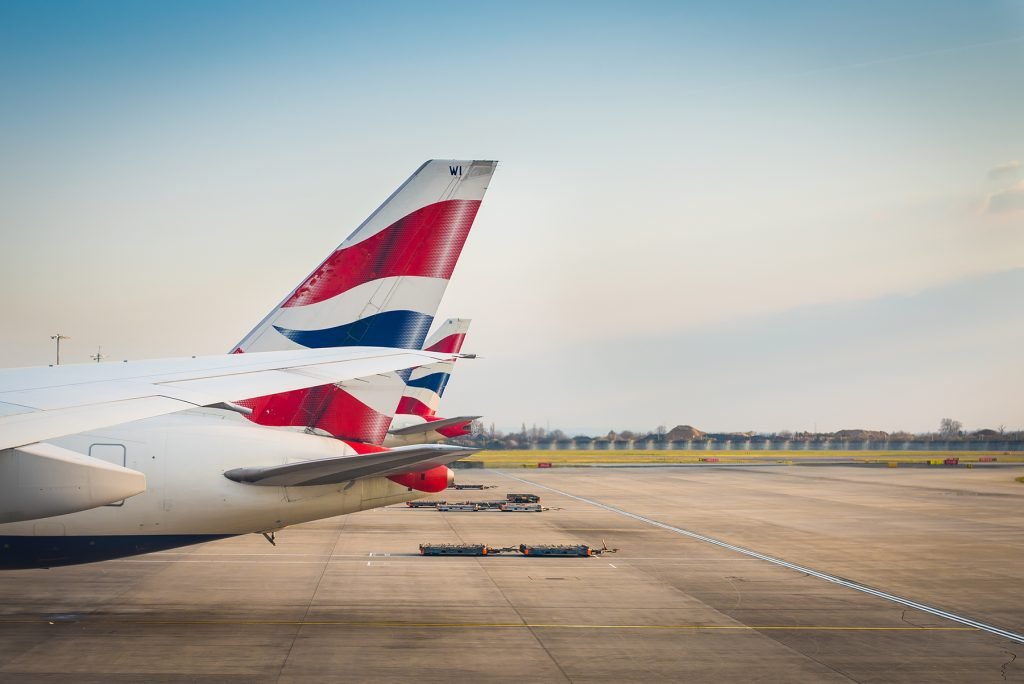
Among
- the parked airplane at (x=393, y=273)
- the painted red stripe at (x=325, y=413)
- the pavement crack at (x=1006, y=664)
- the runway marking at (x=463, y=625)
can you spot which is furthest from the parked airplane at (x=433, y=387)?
the pavement crack at (x=1006, y=664)

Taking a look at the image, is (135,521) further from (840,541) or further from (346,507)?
(840,541)

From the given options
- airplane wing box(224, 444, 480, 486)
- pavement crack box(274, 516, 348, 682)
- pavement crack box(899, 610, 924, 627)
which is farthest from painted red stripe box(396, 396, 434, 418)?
pavement crack box(899, 610, 924, 627)

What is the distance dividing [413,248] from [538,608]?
34.3 ft

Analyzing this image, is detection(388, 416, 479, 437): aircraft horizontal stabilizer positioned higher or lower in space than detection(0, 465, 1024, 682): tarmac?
higher

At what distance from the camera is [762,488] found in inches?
2549

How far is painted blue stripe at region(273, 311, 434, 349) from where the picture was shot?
17.2m

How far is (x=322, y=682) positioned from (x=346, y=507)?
4038 millimetres

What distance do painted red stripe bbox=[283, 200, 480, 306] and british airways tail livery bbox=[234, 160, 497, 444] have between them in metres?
0.02

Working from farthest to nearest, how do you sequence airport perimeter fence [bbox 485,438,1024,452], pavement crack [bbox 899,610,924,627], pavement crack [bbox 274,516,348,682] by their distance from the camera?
airport perimeter fence [bbox 485,438,1024,452] → pavement crack [bbox 899,610,924,627] → pavement crack [bbox 274,516,348,682]

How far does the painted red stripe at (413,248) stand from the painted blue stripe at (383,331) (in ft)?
2.57

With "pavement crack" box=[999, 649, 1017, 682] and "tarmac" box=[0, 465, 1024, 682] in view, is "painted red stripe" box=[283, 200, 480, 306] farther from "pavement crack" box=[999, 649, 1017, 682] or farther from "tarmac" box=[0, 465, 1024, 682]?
"pavement crack" box=[999, 649, 1017, 682]

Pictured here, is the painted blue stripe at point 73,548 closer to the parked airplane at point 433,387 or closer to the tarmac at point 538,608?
the tarmac at point 538,608

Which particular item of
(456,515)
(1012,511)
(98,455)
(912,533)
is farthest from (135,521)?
(1012,511)

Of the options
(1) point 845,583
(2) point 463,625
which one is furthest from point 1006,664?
(2) point 463,625
